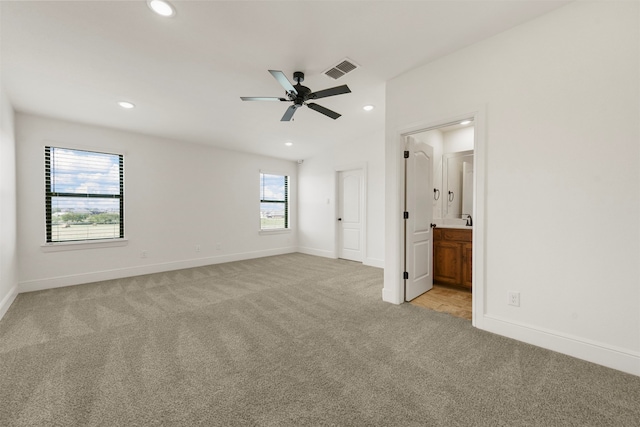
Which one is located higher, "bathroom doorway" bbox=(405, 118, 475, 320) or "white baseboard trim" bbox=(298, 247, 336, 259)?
"bathroom doorway" bbox=(405, 118, 475, 320)

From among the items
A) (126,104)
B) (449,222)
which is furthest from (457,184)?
(126,104)

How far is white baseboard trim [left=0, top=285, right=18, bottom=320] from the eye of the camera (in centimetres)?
293

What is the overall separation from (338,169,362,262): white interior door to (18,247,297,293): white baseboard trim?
2110 mm

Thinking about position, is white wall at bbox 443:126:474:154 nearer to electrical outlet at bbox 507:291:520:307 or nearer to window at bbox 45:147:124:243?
electrical outlet at bbox 507:291:520:307

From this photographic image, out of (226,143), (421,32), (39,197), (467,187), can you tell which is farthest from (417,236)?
(39,197)

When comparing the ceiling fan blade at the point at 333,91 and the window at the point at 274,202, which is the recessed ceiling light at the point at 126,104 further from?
the window at the point at 274,202

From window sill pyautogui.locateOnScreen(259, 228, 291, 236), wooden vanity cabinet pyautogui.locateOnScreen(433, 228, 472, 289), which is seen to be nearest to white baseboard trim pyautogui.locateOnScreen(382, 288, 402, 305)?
wooden vanity cabinet pyautogui.locateOnScreen(433, 228, 472, 289)

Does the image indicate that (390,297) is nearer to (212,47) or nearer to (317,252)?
(212,47)

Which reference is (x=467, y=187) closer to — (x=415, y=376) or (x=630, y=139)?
(x=630, y=139)

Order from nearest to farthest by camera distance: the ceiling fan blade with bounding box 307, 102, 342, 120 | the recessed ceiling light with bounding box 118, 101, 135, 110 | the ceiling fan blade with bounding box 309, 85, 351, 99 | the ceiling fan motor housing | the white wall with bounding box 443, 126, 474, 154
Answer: the ceiling fan blade with bounding box 309, 85, 351, 99 < the ceiling fan motor housing < the ceiling fan blade with bounding box 307, 102, 342, 120 < the recessed ceiling light with bounding box 118, 101, 135, 110 < the white wall with bounding box 443, 126, 474, 154

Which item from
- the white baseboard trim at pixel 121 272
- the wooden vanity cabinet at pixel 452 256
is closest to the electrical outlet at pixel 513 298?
the wooden vanity cabinet at pixel 452 256

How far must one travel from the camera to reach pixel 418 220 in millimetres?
3482

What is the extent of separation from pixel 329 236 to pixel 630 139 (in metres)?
5.11

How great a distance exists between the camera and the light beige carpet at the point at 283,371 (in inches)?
59.2
